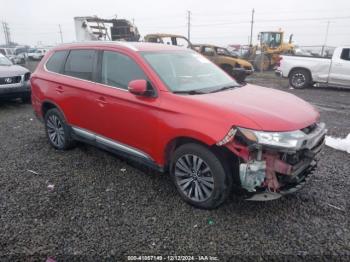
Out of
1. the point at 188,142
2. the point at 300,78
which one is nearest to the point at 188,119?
the point at 188,142

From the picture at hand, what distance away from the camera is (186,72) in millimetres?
3869

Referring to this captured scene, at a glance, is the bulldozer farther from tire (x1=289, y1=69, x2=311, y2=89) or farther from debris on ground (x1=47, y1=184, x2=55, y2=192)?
debris on ground (x1=47, y1=184, x2=55, y2=192)

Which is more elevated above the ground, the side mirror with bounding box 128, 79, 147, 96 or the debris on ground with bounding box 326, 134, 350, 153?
the side mirror with bounding box 128, 79, 147, 96

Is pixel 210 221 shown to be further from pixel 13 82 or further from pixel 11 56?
pixel 11 56

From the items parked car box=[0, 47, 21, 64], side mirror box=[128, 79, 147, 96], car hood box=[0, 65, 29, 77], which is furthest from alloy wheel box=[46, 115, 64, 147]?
parked car box=[0, 47, 21, 64]

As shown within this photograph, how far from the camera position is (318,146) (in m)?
3.21

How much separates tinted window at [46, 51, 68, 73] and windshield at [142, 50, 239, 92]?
68.3 inches

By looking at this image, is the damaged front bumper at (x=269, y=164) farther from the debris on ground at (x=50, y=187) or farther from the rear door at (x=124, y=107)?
the debris on ground at (x=50, y=187)

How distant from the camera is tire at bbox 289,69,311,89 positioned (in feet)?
40.5

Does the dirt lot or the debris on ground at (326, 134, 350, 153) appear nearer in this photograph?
the dirt lot

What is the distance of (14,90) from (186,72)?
21.2 ft

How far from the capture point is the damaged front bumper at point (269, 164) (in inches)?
110

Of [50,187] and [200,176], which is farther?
[50,187]

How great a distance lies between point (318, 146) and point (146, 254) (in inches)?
84.4
